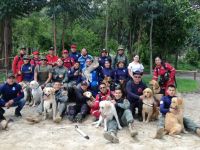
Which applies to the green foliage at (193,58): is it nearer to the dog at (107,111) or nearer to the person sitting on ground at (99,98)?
the person sitting on ground at (99,98)

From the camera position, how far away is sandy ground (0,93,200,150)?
A: 8.36 meters

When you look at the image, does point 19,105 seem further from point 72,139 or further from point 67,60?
point 67,60

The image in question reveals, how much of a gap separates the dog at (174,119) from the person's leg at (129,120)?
0.83 m

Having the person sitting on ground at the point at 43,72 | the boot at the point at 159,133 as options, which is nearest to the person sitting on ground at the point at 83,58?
the person sitting on ground at the point at 43,72

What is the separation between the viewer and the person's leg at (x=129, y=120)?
346 inches

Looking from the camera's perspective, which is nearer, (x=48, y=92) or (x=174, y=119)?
(x=174, y=119)

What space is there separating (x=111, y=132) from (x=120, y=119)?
876mm

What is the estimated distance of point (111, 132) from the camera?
349 inches

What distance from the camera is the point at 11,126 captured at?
384 inches

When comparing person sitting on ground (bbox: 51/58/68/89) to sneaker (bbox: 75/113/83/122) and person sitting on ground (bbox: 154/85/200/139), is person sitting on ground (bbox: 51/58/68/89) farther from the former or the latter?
person sitting on ground (bbox: 154/85/200/139)

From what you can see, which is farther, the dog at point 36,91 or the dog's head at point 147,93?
the dog at point 36,91

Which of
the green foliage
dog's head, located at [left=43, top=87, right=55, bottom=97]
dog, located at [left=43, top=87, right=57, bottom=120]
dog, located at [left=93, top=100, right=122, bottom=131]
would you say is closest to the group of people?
dog, located at [left=93, top=100, right=122, bottom=131]

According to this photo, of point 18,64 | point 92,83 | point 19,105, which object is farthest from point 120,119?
point 18,64

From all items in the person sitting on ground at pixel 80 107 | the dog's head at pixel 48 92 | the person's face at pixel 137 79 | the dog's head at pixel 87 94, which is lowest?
the person sitting on ground at pixel 80 107
